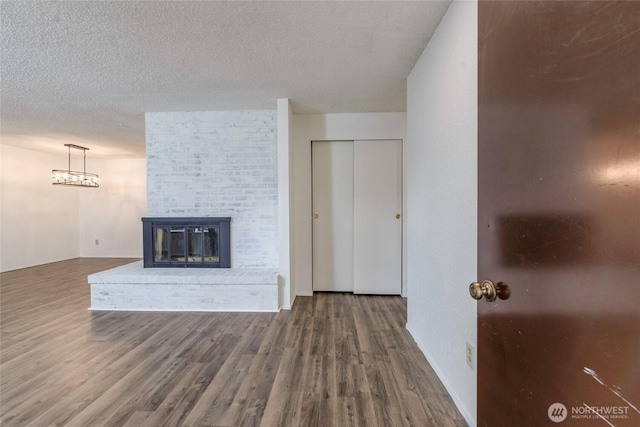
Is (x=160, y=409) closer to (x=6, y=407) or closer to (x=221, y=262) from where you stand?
(x=6, y=407)

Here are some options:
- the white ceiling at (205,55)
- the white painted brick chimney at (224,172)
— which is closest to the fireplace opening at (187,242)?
the white painted brick chimney at (224,172)

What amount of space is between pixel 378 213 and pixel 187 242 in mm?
2491

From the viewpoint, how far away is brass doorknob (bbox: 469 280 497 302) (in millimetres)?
782

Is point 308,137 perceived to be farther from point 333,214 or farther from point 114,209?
point 114,209

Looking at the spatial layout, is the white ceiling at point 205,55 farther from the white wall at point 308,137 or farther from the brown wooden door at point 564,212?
the brown wooden door at point 564,212

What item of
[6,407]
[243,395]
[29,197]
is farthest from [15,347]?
[29,197]

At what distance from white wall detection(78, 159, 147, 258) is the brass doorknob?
7.03 metres

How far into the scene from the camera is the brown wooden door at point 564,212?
1.48ft

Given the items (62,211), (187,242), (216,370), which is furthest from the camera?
(62,211)

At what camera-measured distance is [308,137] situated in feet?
11.6

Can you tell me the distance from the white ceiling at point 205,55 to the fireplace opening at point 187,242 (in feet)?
4.68

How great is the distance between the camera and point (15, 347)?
222 centimetres

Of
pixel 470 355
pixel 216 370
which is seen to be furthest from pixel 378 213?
pixel 216 370

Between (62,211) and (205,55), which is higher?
(205,55)
